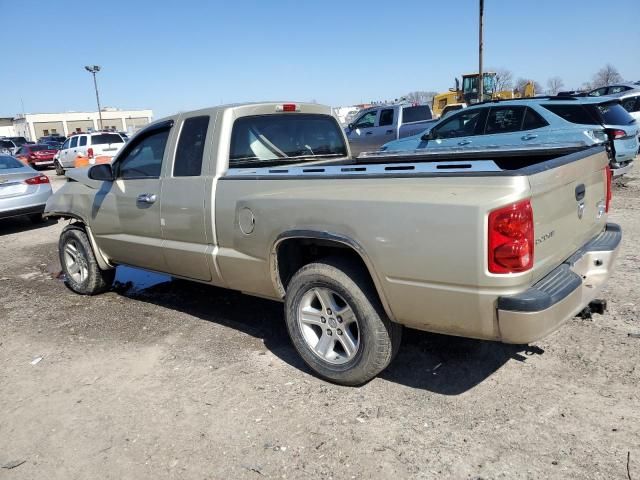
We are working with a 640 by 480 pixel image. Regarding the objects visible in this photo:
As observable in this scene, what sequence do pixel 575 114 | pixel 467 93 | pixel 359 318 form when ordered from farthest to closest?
pixel 467 93
pixel 575 114
pixel 359 318

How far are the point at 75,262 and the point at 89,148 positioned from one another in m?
17.8

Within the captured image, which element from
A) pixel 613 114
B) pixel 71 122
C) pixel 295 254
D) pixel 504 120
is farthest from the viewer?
pixel 71 122

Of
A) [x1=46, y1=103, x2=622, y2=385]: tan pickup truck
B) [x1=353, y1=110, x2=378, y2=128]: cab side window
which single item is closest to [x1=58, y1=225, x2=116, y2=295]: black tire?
[x1=46, y1=103, x2=622, y2=385]: tan pickup truck

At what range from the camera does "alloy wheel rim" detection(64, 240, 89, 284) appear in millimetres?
5875

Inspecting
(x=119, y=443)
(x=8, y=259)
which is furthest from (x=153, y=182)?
(x=8, y=259)

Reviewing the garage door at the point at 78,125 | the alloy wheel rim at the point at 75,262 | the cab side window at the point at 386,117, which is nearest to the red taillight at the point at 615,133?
the cab side window at the point at 386,117

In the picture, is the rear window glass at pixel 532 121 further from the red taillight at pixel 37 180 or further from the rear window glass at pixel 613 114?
the red taillight at pixel 37 180

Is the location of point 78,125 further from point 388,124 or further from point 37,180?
point 37,180

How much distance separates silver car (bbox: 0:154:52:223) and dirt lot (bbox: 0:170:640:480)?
5848 millimetres

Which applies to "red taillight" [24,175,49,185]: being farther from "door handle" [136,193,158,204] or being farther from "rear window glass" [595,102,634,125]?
"rear window glass" [595,102,634,125]

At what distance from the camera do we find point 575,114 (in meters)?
8.93

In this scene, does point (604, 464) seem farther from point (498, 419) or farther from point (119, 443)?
point (119, 443)

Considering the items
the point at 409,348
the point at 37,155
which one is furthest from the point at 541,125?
the point at 37,155

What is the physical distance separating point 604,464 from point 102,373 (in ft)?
11.0
